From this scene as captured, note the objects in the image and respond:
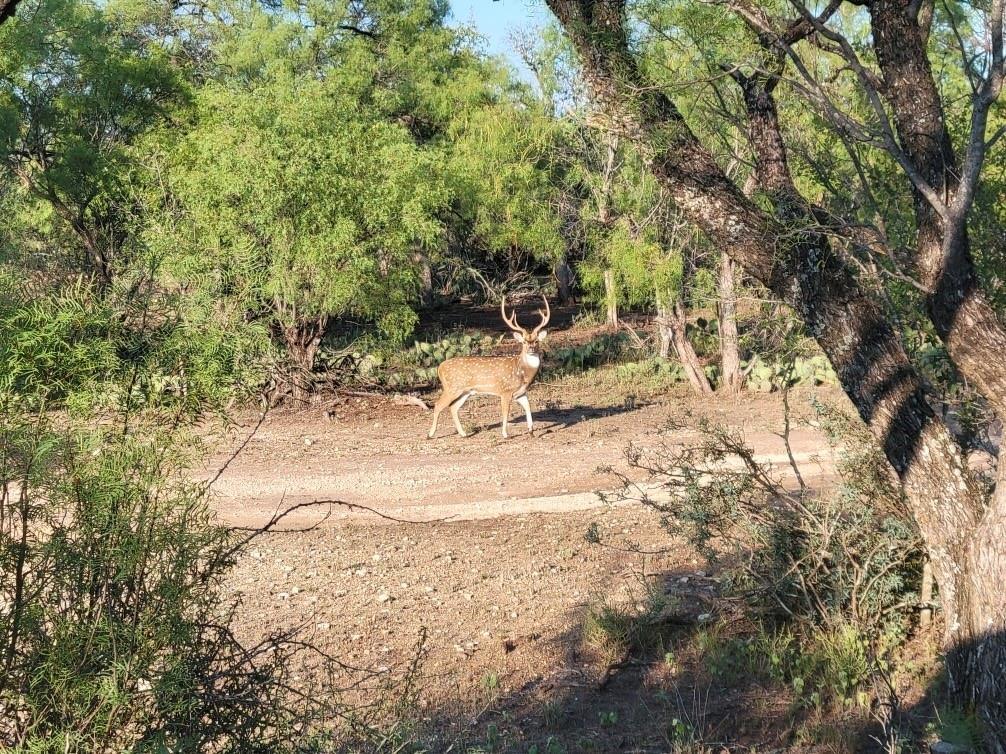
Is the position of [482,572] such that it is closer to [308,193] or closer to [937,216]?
[937,216]

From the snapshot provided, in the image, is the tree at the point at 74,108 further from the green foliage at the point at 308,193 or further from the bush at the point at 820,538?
the bush at the point at 820,538

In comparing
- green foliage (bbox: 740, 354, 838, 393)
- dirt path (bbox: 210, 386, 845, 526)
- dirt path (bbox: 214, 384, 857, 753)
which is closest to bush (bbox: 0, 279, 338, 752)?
dirt path (bbox: 214, 384, 857, 753)

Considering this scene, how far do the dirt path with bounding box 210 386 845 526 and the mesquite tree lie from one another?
391cm

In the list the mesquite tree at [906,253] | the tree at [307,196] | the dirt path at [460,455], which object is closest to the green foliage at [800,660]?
the mesquite tree at [906,253]

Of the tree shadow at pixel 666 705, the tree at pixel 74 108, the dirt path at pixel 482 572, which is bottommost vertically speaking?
the tree shadow at pixel 666 705

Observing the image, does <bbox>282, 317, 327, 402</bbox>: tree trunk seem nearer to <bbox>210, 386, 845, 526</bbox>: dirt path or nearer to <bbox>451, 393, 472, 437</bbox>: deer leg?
<bbox>210, 386, 845, 526</bbox>: dirt path

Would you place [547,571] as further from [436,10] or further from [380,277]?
[436,10]

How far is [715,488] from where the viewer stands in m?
7.18

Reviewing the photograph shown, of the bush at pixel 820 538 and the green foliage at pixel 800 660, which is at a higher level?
the bush at pixel 820 538

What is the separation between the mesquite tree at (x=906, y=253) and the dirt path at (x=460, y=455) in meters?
3.91

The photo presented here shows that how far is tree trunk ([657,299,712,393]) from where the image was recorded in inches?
749

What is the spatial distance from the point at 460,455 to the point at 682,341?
5.89m

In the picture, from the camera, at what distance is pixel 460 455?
48.4ft

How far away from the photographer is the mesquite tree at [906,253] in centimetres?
539
